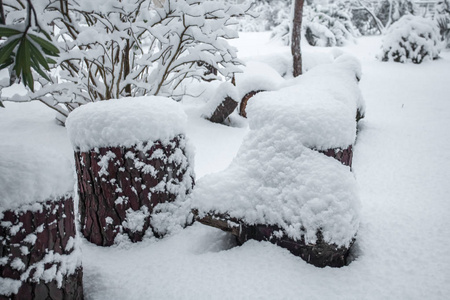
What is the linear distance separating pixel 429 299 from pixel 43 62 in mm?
1670

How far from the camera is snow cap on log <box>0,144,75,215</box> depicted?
3.46ft

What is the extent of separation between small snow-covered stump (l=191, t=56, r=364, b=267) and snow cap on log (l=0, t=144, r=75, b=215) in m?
0.71

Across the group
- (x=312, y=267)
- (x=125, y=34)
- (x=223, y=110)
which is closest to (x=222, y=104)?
(x=223, y=110)

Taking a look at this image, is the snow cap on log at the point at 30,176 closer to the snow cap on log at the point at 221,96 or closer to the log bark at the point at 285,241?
the log bark at the point at 285,241

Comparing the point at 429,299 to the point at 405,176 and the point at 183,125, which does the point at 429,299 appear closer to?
the point at 183,125

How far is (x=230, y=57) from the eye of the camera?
2.51 m

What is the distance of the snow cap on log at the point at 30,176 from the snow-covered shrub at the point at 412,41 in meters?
8.84

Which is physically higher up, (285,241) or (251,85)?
(251,85)

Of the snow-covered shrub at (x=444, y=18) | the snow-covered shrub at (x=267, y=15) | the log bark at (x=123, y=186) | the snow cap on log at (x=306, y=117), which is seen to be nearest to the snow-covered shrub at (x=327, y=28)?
the snow-covered shrub at (x=444, y=18)

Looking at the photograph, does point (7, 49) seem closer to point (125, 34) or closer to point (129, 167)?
point (129, 167)

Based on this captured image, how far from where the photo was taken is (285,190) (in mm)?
1552

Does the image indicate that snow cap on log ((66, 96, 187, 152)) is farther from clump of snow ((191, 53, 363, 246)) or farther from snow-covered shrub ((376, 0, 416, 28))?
snow-covered shrub ((376, 0, 416, 28))

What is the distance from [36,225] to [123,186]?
56 centimetres

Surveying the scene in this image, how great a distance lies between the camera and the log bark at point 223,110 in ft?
12.8
